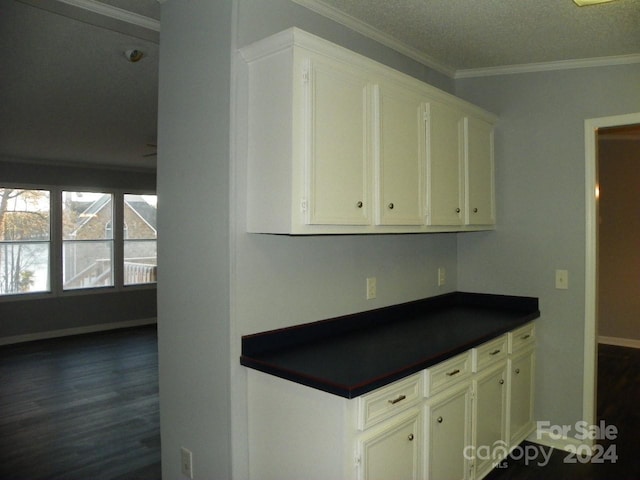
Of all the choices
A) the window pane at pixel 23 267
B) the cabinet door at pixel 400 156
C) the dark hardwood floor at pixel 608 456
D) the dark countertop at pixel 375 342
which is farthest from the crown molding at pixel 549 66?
the window pane at pixel 23 267

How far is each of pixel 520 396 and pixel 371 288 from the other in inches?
48.2

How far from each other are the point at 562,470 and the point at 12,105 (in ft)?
16.1

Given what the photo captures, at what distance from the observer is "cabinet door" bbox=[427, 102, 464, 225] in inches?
110

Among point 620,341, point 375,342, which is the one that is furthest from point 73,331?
point 620,341

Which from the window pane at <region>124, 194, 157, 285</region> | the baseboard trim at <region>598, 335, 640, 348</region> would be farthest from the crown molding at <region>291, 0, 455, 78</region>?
the window pane at <region>124, 194, 157, 285</region>

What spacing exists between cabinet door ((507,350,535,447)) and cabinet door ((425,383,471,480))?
59cm

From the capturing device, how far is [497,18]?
262 cm

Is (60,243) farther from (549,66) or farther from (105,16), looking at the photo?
(549,66)

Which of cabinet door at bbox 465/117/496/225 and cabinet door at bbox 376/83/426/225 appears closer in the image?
cabinet door at bbox 376/83/426/225

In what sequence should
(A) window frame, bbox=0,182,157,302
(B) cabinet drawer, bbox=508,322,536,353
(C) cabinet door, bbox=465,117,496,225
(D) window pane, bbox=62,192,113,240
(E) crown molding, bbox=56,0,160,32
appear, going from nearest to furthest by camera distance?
(E) crown molding, bbox=56,0,160,32
(B) cabinet drawer, bbox=508,322,536,353
(C) cabinet door, bbox=465,117,496,225
(A) window frame, bbox=0,182,157,302
(D) window pane, bbox=62,192,113,240

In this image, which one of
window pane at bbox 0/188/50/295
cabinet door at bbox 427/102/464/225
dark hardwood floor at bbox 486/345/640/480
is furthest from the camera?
window pane at bbox 0/188/50/295

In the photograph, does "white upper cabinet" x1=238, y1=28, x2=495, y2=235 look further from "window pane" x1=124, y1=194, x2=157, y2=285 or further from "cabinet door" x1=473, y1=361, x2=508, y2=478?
"window pane" x1=124, y1=194, x2=157, y2=285

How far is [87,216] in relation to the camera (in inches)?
295

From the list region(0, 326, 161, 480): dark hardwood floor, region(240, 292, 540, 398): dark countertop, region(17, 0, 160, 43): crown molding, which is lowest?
region(0, 326, 161, 480): dark hardwood floor
